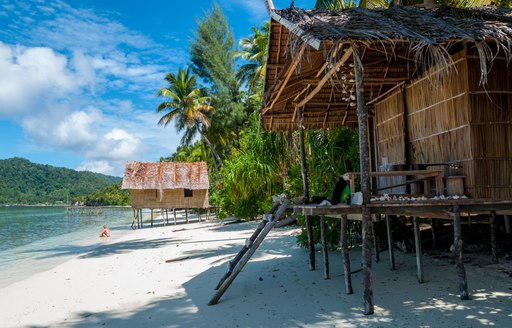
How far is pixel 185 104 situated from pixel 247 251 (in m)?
23.7

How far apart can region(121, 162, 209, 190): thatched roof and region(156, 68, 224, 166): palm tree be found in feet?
11.2

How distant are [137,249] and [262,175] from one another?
579 cm

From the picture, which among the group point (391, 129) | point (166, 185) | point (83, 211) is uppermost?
point (391, 129)

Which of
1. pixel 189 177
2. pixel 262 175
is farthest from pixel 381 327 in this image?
pixel 189 177

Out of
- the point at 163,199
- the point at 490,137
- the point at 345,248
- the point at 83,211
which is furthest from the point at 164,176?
the point at 83,211

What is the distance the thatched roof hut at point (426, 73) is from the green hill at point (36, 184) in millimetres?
93230

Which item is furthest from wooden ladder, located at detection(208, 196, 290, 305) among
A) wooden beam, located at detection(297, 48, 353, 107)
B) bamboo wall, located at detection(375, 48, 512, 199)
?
bamboo wall, located at detection(375, 48, 512, 199)

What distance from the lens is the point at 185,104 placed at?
94.5ft

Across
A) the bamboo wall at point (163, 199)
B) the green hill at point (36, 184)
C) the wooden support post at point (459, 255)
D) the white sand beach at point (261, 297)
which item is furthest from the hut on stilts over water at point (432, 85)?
the green hill at point (36, 184)

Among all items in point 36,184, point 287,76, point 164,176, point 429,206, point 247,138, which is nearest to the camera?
point 429,206

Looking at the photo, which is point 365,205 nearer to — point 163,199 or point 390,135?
point 390,135

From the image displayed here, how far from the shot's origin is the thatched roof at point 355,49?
4879 millimetres

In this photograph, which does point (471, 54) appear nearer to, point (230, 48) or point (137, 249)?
point (137, 249)

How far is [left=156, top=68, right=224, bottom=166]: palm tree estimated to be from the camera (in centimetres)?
2861
